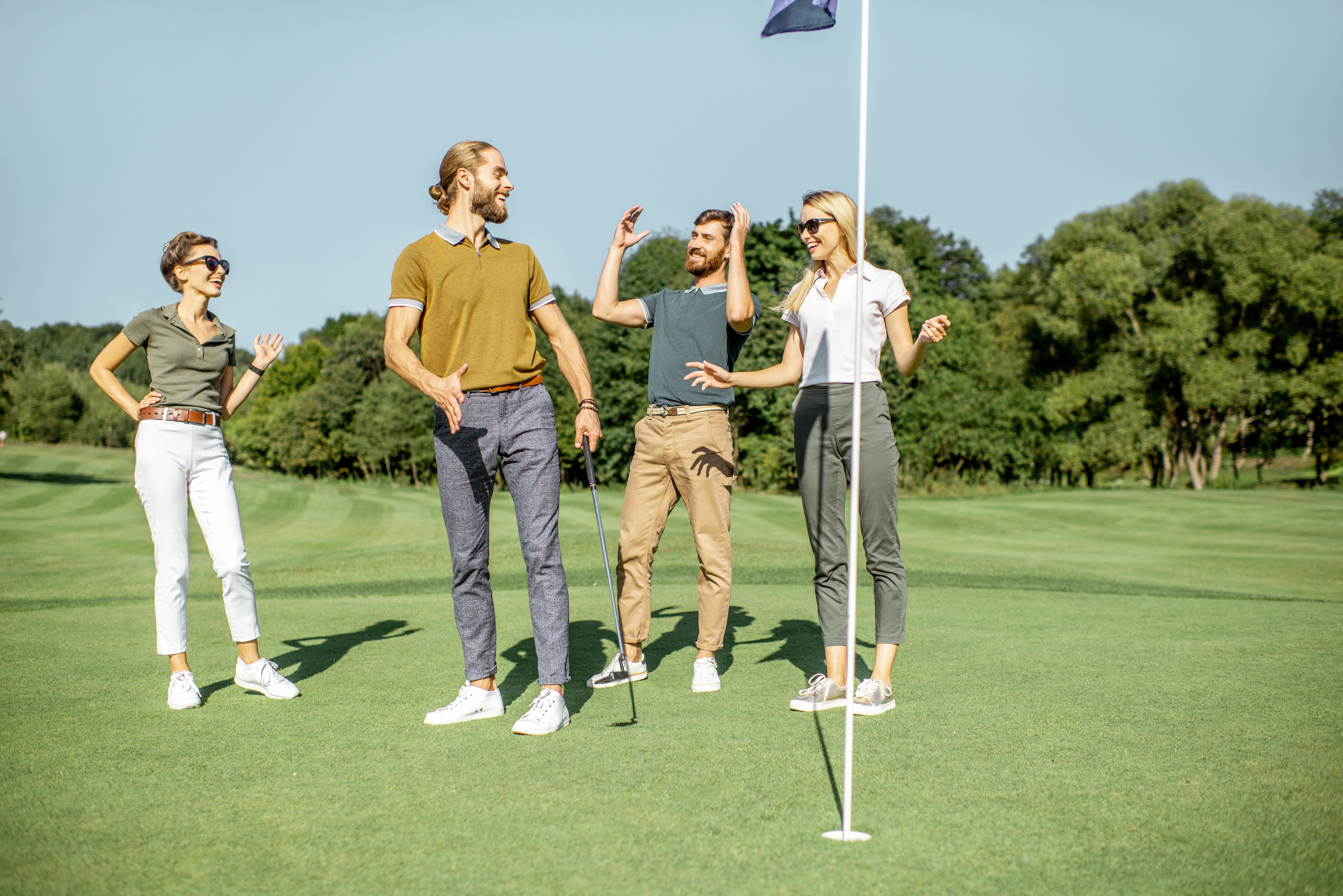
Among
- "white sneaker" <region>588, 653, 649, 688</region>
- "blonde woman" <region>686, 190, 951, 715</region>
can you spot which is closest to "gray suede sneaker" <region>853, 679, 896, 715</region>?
"blonde woman" <region>686, 190, 951, 715</region>

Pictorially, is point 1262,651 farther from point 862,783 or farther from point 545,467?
point 545,467

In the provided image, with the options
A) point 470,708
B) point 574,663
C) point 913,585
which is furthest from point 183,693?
point 913,585

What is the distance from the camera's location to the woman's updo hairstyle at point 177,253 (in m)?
4.83

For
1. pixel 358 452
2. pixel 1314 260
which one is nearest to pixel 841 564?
pixel 1314 260

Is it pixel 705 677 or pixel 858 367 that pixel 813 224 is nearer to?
pixel 858 367

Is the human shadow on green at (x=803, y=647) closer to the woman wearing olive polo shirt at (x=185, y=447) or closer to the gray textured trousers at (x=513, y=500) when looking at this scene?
the gray textured trousers at (x=513, y=500)

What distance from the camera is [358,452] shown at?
63875 millimetres

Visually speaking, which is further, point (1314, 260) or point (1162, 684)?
point (1314, 260)

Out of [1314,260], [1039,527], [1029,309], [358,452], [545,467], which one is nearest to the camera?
[545,467]

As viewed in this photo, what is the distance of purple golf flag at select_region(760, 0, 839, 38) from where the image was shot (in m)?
3.54

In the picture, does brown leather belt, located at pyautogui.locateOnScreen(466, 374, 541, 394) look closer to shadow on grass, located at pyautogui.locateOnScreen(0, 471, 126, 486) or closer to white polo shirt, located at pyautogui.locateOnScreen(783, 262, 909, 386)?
white polo shirt, located at pyautogui.locateOnScreen(783, 262, 909, 386)

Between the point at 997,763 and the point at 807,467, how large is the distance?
65.9 inches

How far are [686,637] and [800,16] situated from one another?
3985 millimetres

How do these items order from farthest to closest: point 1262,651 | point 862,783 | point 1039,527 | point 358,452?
point 358,452
point 1039,527
point 1262,651
point 862,783
